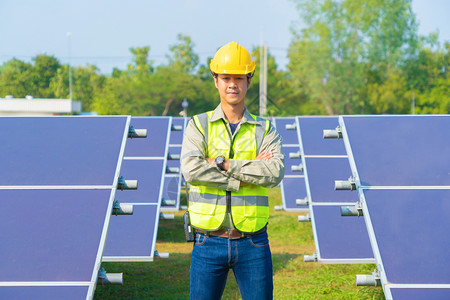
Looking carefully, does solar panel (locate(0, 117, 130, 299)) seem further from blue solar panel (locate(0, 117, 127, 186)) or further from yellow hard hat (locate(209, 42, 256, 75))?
yellow hard hat (locate(209, 42, 256, 75))

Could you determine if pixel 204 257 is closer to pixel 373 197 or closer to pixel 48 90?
pixel 373 197

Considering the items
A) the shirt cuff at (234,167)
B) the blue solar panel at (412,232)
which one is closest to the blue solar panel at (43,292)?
the shirt cuff at (234,167)

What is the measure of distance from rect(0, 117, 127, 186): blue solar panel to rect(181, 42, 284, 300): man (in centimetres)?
192

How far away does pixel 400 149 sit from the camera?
6133 millimetres

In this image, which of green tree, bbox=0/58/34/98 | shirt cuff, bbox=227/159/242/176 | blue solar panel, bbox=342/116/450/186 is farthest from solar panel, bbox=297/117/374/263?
green tree, bbox=0/58/34/98

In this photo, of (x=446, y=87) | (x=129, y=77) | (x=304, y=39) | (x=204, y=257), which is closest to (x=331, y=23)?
(x=304, y=39)

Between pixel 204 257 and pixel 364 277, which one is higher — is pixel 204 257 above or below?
above

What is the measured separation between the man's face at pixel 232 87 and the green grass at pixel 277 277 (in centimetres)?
375

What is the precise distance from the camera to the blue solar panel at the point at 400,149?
5707 mm

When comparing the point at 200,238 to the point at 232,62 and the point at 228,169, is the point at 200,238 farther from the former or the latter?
the point at 232,62

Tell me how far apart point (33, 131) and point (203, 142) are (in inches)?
125

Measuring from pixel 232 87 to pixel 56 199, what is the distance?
7.68ft

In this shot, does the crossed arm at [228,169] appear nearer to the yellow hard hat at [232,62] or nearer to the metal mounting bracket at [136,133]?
the yellow hard hat at [232,62]

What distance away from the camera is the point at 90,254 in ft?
16.1
